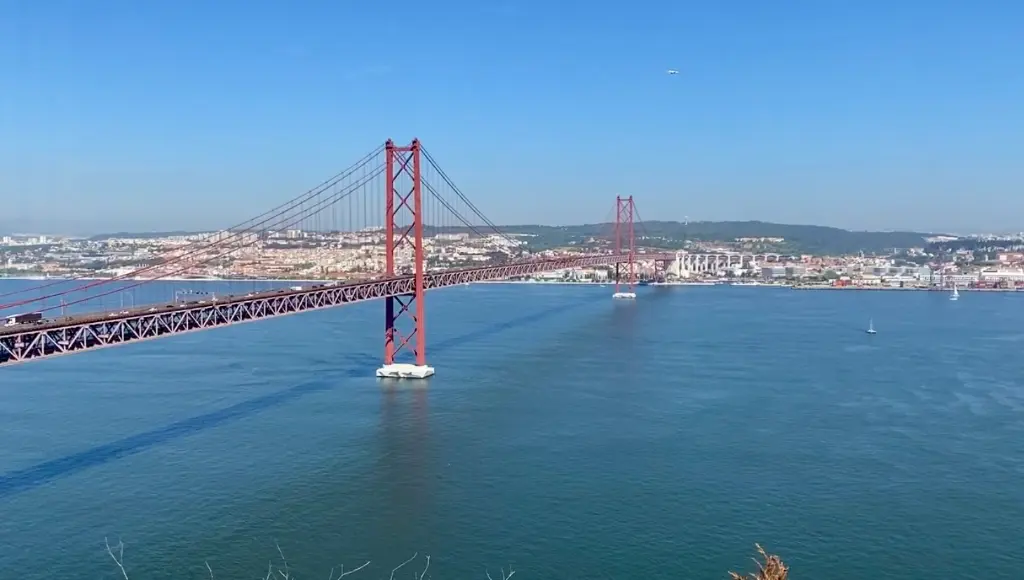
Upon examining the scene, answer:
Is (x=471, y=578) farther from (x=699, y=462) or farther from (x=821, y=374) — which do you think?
(x=821, y=374)

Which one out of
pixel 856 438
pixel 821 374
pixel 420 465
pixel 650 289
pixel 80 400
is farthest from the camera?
pixel 650 289

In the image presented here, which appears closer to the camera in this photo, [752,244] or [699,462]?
[699,462]

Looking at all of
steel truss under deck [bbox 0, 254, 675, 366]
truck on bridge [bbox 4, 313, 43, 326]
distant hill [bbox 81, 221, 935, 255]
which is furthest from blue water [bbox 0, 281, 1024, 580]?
distant hill [bbox 81, 221, 935, 255]

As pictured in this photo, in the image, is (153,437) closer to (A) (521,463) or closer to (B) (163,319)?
(B) (163,319)

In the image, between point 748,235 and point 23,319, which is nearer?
point 23,319

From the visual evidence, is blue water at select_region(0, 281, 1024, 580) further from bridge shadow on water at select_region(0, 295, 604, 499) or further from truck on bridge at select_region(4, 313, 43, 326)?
truck on bridge at select_region(4, 313, 43, 326)

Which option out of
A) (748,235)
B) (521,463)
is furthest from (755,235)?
(521,463)

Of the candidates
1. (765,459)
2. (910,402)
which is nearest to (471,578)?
(765,459)
